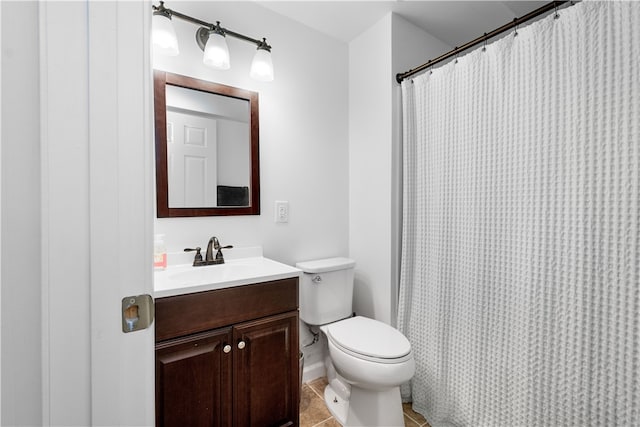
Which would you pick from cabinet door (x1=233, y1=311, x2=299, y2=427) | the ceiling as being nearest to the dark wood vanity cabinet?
cabinet door (x1=233, y1=311, x2=299, y2=427)

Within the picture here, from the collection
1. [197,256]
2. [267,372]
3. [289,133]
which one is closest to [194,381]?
[267,372]

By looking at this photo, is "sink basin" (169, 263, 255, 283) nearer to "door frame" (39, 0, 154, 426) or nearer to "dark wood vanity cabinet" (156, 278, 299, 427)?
"dark wood vanity cabinet" (156, 278, 299, 427)

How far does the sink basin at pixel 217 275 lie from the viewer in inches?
45.0

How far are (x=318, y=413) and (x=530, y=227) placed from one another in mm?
1448

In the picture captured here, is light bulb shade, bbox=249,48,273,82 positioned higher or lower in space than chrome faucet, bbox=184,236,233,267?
higher

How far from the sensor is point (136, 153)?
1.65ft

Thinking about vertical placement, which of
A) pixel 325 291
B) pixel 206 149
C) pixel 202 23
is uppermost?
pixel 202 23

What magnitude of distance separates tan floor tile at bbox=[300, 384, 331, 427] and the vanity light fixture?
1864 millimetres

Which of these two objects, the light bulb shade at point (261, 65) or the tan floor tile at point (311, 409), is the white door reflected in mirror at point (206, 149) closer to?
the light bulb shade at point (261, 65)

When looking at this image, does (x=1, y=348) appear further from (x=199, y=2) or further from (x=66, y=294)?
(x=199, y=2)

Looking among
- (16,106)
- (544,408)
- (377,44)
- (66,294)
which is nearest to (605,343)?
(544,408)

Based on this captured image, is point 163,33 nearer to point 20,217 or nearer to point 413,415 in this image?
point 20,217

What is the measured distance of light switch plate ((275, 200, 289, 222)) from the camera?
1871 mm

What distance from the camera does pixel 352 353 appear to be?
143 cm
